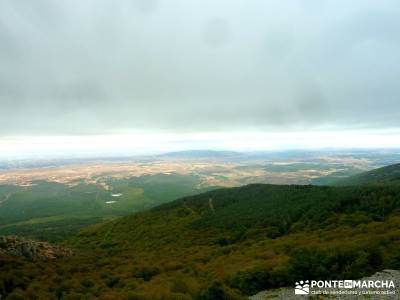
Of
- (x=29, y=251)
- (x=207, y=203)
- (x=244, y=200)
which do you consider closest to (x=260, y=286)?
(x=29, y=251)

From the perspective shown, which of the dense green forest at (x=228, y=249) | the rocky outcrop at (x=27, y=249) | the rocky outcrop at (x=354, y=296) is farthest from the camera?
the rocky outcrop at (x=27, y=249)

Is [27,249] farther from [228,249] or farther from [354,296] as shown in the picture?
[354,296]

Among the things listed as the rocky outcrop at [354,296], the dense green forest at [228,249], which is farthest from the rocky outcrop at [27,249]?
the rocky outcrop at [354,296]

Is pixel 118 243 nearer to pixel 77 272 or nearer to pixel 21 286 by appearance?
pixel 77 272

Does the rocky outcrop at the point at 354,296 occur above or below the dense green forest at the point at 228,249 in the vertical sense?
above

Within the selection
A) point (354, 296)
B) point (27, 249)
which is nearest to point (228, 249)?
point (27, 249)

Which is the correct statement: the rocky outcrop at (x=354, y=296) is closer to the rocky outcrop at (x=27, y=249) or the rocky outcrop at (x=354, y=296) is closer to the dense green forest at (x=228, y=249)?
the dense green forest at (x=228, y=249)

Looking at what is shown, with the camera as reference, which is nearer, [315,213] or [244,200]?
[315,213]

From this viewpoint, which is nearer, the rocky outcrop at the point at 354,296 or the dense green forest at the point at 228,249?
the rocky outcrop at the point at 354,296
